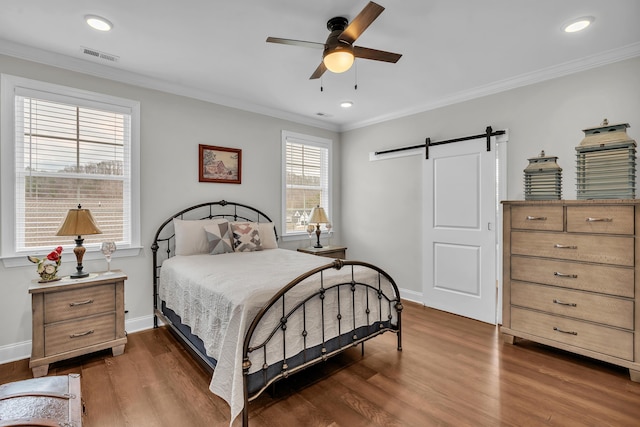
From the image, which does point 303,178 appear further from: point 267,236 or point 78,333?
point 78,333

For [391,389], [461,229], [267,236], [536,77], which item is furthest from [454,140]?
[391,389]

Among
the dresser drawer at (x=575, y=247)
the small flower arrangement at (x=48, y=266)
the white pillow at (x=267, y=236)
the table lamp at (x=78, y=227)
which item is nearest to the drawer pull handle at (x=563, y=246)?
the dresser drawer at (x=575, y=247)

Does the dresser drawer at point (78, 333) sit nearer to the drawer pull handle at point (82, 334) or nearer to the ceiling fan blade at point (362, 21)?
the drawer pull handle at point (82, 334)

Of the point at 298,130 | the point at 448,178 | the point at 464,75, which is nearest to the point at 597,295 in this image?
the point at 448,178

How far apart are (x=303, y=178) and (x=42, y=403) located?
3.86 m

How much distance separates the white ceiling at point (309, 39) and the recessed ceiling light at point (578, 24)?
43mm

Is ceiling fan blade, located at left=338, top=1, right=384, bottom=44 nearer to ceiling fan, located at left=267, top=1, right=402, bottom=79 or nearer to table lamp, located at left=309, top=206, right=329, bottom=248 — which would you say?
ceiling fan, located at left=267, top=1, right=402, bottom=79

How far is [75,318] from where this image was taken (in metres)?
2.53

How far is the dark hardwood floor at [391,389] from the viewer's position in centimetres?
190

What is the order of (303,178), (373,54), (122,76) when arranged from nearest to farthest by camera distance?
(373,54) → (122,76) → (303,178)

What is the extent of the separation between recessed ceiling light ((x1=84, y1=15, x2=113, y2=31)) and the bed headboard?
1822 millimetres

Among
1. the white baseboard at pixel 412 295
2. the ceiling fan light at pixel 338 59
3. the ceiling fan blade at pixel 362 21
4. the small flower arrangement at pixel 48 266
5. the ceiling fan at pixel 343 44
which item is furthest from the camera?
the white baseboard at pixel 412 295

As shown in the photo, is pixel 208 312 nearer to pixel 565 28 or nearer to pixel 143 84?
pixel 143 84

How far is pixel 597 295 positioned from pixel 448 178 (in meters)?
1.84
